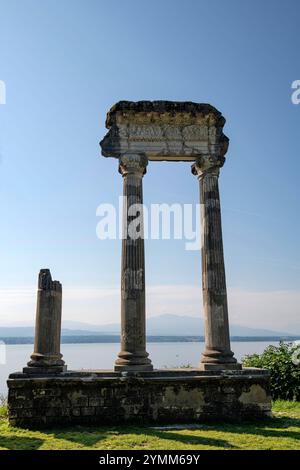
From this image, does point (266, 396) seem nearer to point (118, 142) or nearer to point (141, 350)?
point (141, 350)

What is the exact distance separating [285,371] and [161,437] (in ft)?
32.0

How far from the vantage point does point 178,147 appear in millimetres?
16594

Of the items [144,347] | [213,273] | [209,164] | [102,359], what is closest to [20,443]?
[144,347]

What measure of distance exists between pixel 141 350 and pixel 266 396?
4.44 meters

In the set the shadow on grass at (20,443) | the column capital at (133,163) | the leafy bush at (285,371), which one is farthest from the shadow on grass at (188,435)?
the column capital at (133,163)

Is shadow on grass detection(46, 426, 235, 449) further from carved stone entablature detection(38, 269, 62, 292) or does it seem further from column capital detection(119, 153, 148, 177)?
column capital detection(119, 153, 148, 177)

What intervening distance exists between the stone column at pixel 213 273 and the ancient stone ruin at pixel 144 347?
0.12ft

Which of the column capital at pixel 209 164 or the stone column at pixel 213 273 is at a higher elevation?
the column capital at pixel 209 164

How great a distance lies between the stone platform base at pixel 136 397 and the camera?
13.2 m

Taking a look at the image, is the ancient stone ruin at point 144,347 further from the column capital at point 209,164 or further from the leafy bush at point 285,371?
the leafy bush at point 285,371

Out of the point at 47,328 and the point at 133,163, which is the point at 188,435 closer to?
the point at 47,328

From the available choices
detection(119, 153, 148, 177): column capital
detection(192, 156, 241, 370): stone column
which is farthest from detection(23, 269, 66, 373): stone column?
detection(192, 156, 241, 370): stone column

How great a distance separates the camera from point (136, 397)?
44.6ft
